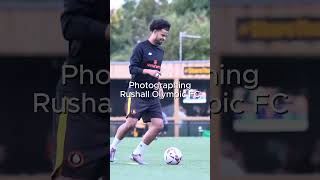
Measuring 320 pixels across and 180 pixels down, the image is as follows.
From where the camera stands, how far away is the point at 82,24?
7.66 ft

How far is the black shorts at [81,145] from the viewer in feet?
7.89

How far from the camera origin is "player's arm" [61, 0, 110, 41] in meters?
2.33

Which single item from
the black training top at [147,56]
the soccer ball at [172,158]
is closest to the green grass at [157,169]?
the soccer ball at [172,158]

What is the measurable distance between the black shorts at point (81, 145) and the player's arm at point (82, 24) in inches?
9.5

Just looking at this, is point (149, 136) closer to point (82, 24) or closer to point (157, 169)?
point (157, 169)

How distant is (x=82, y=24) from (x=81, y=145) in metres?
0.45

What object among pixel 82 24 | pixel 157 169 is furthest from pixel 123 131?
pixel 82 24

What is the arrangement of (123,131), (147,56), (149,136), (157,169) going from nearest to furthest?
(147,56) → (157,169) → (123,131) → (149,136)

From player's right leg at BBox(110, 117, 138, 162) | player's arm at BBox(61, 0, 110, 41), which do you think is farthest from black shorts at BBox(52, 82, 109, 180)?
player's right leg at BBox(110, 117, 138, 162)

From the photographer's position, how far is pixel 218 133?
2598 mm

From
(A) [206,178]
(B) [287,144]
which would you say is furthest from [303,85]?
(A) [206,178]

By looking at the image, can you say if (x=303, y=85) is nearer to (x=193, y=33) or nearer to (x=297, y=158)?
(x=297, y=158)

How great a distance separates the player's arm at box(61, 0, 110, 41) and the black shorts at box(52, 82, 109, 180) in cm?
24

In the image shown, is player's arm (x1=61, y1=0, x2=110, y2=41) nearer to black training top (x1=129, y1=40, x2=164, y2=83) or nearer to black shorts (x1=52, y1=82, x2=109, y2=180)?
black shorts (x1=52, y1=82, x2=109, y2=180)
